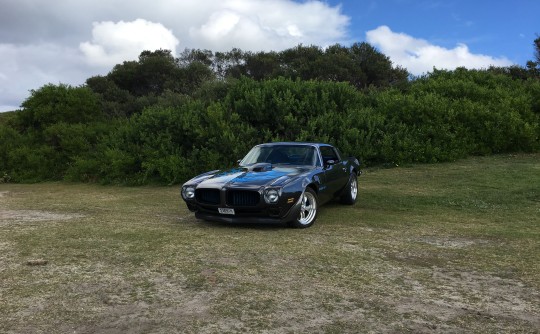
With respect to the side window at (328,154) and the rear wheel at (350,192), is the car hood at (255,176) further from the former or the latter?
the rear wheel at (350,192)

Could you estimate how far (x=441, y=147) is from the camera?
17.4 m

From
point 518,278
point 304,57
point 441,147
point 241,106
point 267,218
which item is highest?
point 304,57

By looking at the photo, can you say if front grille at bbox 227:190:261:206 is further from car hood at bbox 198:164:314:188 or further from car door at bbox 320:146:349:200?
car door at bbox 320:146:349:200

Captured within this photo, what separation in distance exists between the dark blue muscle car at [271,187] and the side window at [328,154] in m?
0.05

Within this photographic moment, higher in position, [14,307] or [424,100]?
[424,100]

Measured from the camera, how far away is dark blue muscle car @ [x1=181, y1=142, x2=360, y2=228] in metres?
6.78

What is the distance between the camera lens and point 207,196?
7172 millimetres

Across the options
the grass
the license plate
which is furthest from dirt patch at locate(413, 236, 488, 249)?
the license plate

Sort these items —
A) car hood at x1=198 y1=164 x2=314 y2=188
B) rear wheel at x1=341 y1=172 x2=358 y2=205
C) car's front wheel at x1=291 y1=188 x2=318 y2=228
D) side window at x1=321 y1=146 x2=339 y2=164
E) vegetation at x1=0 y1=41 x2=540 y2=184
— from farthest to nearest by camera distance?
1. vegetation at x1=0 y1=41 x2=540 y2=184
2. rear wheel at x1=341 y1=172 x2=358 y2=205
3. side window at x1=321 y1=146 x2=339 y2=164
4. car's front wheel at x1=291 y1=188 x2=318 y2=228
5. car hood at x1=198 y1=164 x2=314 y2=188

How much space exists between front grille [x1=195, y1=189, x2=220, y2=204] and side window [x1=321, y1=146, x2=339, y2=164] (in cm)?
232

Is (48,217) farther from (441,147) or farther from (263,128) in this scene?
(441,147)

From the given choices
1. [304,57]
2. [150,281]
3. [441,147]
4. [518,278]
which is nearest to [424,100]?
[441,147]

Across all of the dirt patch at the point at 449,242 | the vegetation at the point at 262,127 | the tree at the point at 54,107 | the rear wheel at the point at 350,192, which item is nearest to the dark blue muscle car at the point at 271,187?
the rear wheel at the point at 350,192

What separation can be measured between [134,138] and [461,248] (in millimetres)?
14314
